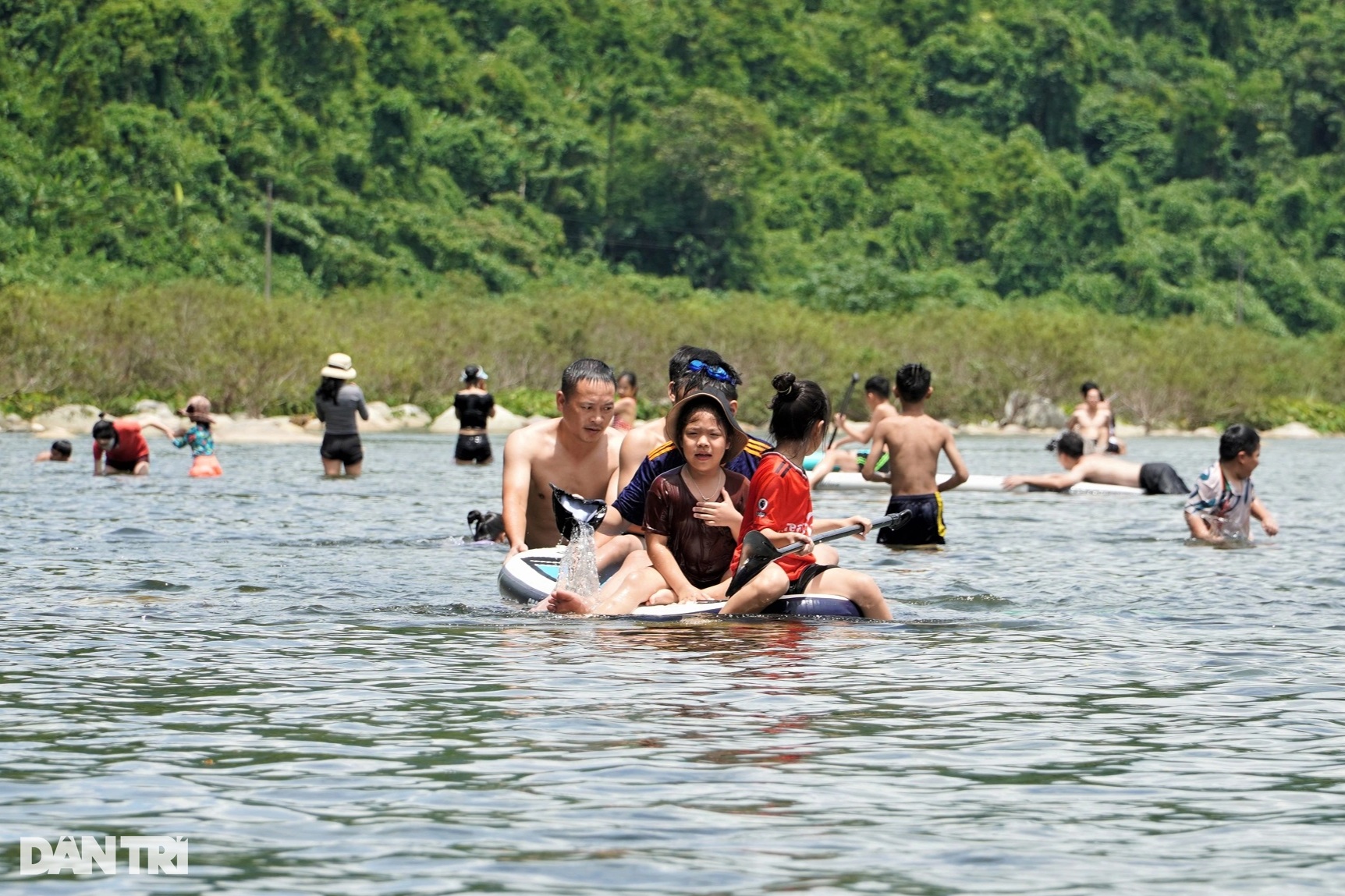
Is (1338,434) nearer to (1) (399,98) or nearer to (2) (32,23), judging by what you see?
(1) (399,98)

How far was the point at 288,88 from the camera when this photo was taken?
76.1 m

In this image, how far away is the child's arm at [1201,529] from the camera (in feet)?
44.4

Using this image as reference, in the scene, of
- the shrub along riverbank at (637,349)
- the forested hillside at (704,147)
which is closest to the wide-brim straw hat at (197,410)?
the shrub along riverbank at (637,349)

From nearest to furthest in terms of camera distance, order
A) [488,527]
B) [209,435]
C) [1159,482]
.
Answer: [488,527]
[1159,482]
[209,435]

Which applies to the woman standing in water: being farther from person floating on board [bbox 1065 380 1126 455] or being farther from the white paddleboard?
person floating on board [bbox 1065 380 1126 455]

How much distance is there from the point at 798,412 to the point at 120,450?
14361 millimetres

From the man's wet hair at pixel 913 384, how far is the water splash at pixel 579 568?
4521 mm

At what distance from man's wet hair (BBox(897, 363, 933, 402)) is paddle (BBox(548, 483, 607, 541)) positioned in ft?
14.8

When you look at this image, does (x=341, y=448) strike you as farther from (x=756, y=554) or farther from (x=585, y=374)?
(x=756, y=554)

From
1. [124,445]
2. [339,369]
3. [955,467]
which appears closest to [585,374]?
[955,467]

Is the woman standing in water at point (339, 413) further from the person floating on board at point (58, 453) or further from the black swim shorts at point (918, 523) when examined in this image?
the black swim shorts at point (918, 523)

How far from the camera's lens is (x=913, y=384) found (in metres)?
13.2

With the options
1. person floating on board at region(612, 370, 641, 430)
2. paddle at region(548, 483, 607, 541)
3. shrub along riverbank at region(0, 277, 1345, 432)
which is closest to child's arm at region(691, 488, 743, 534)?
paddle at region(548, 483, 607, 541)

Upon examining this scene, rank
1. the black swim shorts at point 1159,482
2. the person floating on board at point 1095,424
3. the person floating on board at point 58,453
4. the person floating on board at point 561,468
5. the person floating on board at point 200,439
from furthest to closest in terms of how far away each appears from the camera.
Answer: the person floating on board at point 1095,424 → the person floating on board at point 58,453 → the person floating on board at point 200,439 → the black swim shorts at point 1159,482 → the person floating on board at point 561,468
